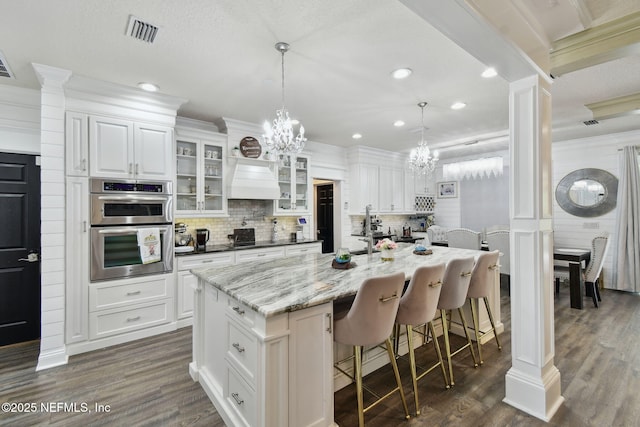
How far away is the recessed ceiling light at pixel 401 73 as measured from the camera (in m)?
2.80

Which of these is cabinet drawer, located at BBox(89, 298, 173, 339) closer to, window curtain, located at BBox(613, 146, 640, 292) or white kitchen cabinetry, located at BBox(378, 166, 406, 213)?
white kitchen cabinetry, located at BBox(378, 166, 406, 213)

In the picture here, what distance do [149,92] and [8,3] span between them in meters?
1.42

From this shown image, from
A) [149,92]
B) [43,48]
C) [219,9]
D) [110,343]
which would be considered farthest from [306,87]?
[110,343]

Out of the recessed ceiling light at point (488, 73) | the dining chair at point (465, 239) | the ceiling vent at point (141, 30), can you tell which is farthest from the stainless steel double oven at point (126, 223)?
the dining chair at point (465, 239)

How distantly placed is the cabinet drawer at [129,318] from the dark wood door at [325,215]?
139 inches

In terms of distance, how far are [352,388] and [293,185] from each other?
11.2ft

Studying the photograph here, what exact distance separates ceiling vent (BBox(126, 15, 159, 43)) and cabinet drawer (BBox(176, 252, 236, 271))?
94.0 inches

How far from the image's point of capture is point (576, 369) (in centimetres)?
267

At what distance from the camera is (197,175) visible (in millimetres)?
4094

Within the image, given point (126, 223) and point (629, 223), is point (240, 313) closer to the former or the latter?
point (126, 223)

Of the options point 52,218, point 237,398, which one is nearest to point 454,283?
point 237,398

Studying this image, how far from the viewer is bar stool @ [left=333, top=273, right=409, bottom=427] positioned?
1767mm

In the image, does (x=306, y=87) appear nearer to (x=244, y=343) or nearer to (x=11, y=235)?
(x=244, y=343)

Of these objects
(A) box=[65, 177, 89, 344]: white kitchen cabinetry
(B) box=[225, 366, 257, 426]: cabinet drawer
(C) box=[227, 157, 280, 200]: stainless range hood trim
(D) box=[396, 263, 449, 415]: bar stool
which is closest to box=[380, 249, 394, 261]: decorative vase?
(D) box=[396, 263, 449, 415]: bar stool
